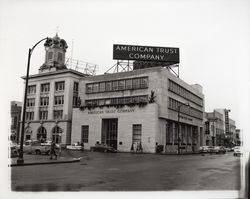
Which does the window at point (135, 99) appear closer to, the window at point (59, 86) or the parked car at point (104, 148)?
the parked car at point (104, 148)

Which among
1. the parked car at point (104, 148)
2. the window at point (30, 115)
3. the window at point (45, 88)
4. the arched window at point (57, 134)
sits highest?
the window at point (45, 88)

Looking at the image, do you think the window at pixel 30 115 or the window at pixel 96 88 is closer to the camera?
the window at pixel 96 88

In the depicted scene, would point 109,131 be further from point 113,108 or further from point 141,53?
point 141,53

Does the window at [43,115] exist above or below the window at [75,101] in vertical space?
below

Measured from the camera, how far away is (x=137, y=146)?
156 feet

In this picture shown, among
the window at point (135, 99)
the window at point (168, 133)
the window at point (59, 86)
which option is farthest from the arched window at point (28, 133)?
the window at point (168, 133)

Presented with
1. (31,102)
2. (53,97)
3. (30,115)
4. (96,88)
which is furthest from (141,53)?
(30,115)

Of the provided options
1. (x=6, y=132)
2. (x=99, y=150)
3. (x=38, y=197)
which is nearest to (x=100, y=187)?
(x=38, y=197)

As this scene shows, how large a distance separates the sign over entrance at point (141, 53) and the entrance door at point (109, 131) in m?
11.5

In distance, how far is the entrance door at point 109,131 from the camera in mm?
52750

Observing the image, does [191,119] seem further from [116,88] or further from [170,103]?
[116,88]

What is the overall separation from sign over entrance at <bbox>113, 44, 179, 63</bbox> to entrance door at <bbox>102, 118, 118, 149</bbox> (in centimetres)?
1150

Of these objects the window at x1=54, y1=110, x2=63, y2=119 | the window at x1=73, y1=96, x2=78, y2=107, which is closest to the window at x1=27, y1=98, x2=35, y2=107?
the window at x1=54, y1=110, x2=63, y2=119

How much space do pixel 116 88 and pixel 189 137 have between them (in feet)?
70.5
